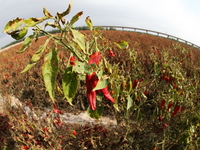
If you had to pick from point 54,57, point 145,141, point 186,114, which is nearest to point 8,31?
point 54,57

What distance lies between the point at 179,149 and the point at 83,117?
5.69 ft

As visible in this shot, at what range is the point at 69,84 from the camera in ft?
2.25

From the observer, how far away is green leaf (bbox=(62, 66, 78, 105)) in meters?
0.68

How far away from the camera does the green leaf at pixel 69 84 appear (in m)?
0.68

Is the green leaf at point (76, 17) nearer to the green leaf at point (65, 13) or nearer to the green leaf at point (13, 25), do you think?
the green leaf at point (65, 13)

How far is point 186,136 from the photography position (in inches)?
56.8

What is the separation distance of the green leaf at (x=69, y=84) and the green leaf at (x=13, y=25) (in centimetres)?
22

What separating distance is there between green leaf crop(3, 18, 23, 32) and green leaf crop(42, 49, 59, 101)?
0.14 m

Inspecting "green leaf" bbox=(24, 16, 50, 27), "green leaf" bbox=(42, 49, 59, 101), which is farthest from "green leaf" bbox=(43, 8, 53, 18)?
"green leaf" bbox=(42, 49, 59, 101)

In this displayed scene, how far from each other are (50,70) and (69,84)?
3.3 inches

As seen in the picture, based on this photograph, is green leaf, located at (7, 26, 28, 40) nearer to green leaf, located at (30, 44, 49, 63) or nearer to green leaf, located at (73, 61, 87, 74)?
green leaf, located at (30, 44, 49, 63)

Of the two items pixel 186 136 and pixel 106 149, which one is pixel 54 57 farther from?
pixel 106 149

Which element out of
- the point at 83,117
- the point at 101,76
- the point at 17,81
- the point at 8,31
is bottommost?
the point at 83,117

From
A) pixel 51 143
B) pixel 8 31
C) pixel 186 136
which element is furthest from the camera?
pixel 51 143
